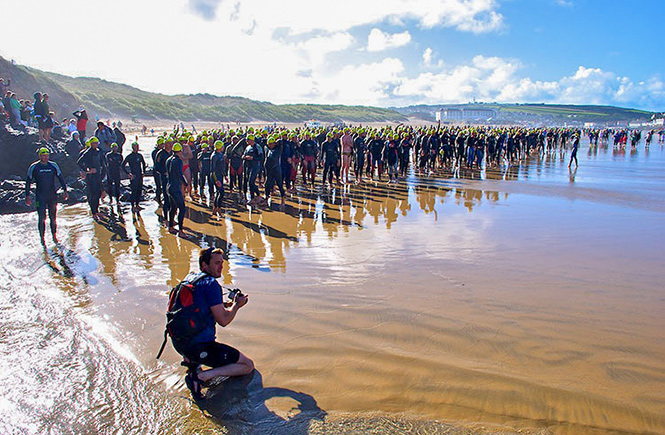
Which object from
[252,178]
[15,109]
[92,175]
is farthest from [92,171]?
[15,109]

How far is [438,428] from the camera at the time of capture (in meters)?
3.39

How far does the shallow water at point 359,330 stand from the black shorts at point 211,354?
0.23m

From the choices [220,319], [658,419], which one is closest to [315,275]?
[220,319]

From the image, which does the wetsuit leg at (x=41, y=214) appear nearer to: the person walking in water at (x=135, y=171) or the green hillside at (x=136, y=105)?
the person walking in water at (x=135, y=171)

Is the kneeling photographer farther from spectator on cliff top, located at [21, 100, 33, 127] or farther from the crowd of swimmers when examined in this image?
spectator on cliff top, located at [21, 100, 33, 127]

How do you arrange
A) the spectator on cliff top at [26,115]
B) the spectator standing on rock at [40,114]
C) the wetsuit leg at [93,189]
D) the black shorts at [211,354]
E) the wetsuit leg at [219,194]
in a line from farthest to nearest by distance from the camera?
the spectator on cliff top at [26,115] → the spectator standing on rock at [40,114] → the wetsuit leg at [219,194] → the wetsuit leg at [93,189] → the black shorts at [211,354]

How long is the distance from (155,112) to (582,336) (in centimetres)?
7131

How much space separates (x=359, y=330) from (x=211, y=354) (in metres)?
1.66

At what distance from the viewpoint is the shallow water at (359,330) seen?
357 centimetres

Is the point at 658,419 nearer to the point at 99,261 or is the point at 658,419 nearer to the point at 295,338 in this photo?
the point at 295,338

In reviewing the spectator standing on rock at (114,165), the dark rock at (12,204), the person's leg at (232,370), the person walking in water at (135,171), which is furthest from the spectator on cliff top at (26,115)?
the person's leg at (232,370)

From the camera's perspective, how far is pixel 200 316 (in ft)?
12.3

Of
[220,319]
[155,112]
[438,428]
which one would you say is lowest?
[438,428]

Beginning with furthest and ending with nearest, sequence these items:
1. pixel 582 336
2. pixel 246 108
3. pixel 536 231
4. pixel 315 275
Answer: pixel 246 108 → pixel 536 231 → pixel 315 275 → pixel 582 336
